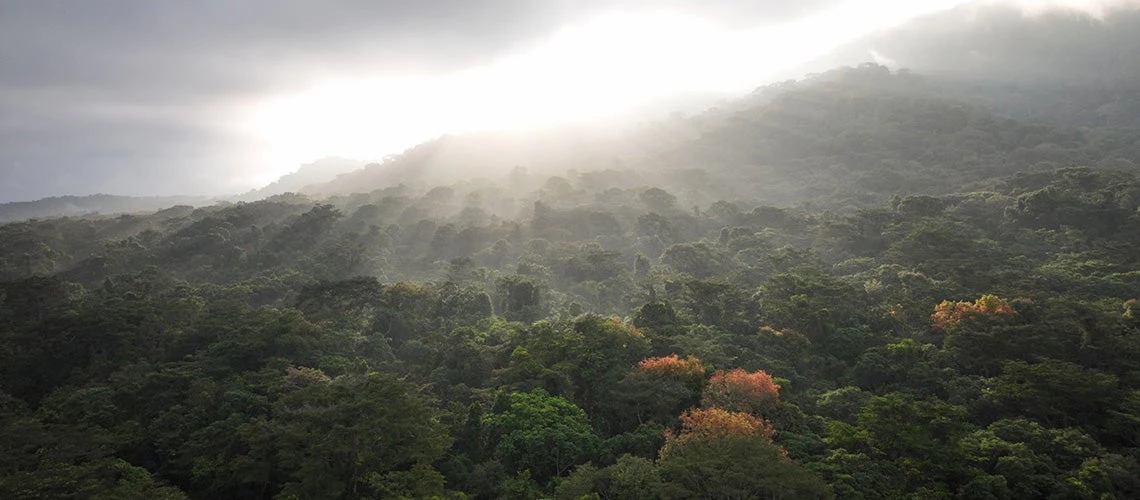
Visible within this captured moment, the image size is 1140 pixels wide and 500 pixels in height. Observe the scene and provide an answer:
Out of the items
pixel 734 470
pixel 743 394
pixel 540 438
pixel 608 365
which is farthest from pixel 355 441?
pixel 743 394

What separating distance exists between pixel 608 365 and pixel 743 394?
7.78 metres

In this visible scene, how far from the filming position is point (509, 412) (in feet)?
89.6

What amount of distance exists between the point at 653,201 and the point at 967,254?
47594mm

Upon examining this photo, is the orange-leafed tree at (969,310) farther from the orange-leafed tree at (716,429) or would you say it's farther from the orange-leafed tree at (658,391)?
the orange-leafed tree at (716,429)

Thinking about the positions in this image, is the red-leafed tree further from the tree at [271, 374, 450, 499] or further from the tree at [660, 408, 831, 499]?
the tree at [271, 374, 450, 499]

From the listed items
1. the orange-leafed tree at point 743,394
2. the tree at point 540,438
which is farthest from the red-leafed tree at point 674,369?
the tree at point 540,438

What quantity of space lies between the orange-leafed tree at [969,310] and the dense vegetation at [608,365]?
15cm

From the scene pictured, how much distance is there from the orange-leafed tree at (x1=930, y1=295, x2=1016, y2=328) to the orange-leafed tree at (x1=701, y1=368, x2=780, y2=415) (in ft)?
50.6

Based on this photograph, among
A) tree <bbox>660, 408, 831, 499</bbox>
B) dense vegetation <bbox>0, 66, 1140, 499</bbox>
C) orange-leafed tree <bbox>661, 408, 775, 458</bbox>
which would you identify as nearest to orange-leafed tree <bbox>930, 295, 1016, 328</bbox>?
dense vegetation <bbox>0, 66, 1140, 499</bbox>

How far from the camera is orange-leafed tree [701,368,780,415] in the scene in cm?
2675

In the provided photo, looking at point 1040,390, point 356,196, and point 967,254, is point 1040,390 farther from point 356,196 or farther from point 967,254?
point 356,196

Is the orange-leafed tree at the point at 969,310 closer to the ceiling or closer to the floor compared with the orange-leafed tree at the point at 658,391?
closer to the floor

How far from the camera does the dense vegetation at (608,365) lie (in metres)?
22.1

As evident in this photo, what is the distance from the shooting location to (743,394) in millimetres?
27016
